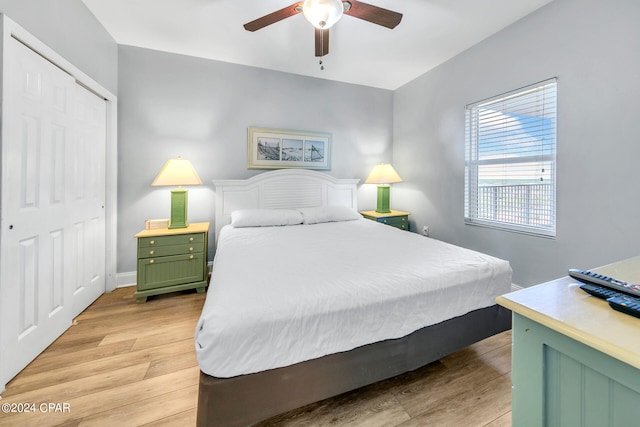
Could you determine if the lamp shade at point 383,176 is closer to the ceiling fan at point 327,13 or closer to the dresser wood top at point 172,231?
the ceiling fan at point 327,13

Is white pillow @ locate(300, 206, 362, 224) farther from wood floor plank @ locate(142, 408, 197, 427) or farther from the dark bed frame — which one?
wood floor plank @ locate(142, 408, 197, 427)

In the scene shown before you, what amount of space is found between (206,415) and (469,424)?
4.00 feet

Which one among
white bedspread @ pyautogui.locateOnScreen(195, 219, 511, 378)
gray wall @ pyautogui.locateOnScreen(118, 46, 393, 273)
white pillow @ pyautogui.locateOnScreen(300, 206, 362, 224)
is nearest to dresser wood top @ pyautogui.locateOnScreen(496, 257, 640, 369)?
Answer: white bedspread @ pyautogui.locateOnScreen(195, 219, 511, 378)

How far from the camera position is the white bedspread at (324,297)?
103 centimetres

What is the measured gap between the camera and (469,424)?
1.23 m

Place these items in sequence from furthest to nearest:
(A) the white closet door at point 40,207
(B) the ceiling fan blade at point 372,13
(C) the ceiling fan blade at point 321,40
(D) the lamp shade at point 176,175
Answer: (D) the lamp shade at point 176,175 → (C) the ceiling fan blade at point 321,40 → (B) the ceiling fan blade at point 372,13 → (A) the white closet door at point 40,207

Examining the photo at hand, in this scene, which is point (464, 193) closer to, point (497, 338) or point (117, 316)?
point (497, 338)

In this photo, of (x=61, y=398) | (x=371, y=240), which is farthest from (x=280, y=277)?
(x=61, y=398)

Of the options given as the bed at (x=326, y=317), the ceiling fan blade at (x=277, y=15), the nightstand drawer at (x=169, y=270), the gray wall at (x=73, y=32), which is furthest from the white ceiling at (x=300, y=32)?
the nightstand drawer at (x=169, y=270)

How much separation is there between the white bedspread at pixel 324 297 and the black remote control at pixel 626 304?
0.77 m

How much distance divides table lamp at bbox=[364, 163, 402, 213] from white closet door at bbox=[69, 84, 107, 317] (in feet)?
10.2

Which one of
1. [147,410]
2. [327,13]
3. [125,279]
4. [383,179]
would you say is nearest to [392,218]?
[383,179]

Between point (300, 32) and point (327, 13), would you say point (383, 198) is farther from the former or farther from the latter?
point (327, 13)

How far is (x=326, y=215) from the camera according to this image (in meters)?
3.11
